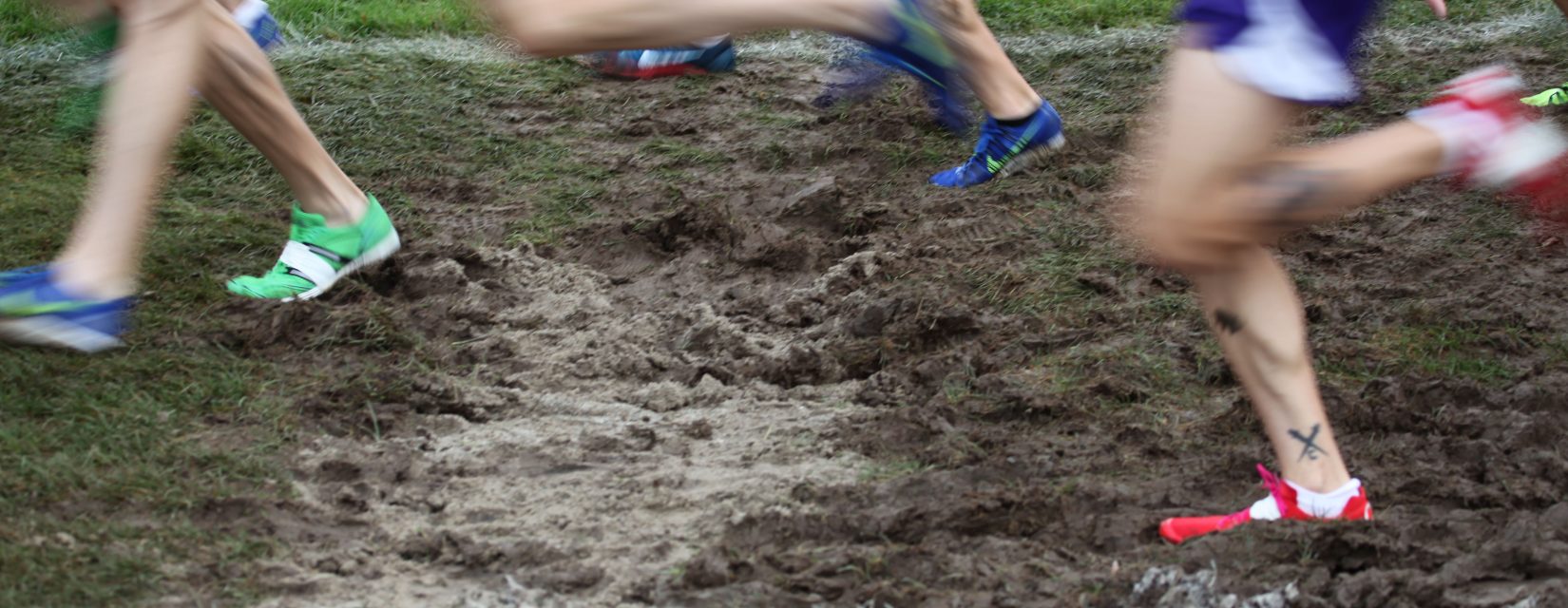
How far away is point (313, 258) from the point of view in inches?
149

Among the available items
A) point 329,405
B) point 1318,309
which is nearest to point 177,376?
point 329,405

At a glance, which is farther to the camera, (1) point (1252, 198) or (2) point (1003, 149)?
(2) point (1003, 149)

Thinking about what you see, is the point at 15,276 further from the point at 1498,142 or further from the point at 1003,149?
the point at 1498,142

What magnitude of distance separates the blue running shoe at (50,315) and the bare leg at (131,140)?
34mm

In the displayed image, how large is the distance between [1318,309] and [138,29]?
2.76m

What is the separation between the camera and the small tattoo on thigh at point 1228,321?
2533 millimetres

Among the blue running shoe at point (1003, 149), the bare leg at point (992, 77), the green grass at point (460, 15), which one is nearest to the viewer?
the bare leg at point (992, 77)

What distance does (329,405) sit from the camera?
3.22m

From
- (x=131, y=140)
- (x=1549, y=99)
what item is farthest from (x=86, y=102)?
(x=1549, y=99)

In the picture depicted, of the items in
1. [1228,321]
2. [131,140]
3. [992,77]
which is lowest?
[992,77]

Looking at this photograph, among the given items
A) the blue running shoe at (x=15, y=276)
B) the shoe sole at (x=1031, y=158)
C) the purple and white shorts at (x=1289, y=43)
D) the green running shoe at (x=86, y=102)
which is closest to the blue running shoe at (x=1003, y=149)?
the shoe sole at (x=1031, y=158)

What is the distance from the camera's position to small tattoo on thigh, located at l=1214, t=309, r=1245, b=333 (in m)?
2.53

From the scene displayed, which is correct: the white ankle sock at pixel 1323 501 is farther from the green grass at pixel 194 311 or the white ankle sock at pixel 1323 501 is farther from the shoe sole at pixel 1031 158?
the shoe sole at pixel 1031 158

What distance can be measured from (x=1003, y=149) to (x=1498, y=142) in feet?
7.23
